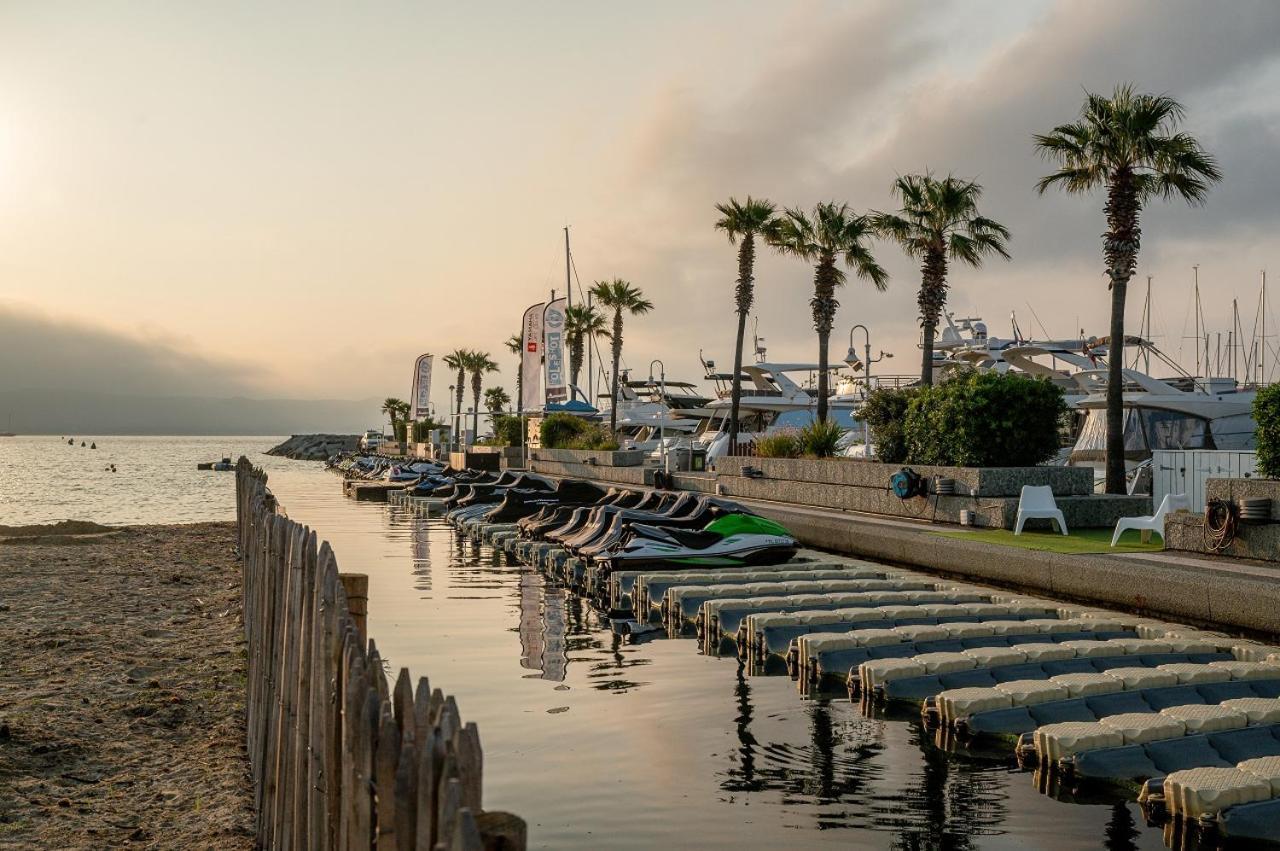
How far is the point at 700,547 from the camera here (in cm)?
1611

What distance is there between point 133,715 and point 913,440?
18127 millimetres

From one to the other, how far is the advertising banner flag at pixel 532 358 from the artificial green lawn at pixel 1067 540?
31.0m

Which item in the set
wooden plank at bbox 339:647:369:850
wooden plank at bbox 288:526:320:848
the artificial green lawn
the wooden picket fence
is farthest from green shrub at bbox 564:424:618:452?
wooden plank at bbox 339:647:369:850

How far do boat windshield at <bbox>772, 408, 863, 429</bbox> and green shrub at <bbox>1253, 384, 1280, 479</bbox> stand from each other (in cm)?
3544

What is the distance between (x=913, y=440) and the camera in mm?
23844

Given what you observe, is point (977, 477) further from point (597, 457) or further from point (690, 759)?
point (597, 457)

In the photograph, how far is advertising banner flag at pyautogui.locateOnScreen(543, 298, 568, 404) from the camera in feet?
152

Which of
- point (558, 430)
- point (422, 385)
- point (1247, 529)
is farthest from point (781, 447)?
point (422, 385)

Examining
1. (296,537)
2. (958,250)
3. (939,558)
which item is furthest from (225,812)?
(958,250)

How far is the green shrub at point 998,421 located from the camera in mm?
21406

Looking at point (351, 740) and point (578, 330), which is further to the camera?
point (578, 330)

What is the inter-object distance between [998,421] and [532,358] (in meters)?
29.2

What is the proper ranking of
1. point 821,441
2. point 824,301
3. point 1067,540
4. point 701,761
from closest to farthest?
1. point 701,761
2. point 1067,540
3. point 821,441
4. point 824,301

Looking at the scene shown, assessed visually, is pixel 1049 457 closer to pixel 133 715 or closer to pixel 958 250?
pixel 958 250
